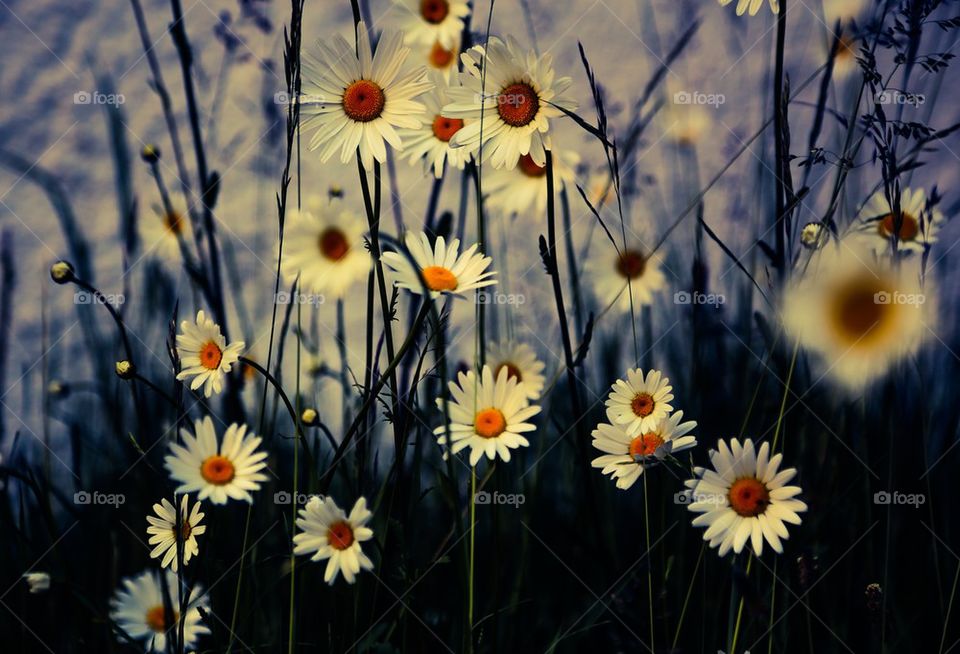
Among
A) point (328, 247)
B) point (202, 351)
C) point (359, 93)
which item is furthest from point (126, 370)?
point (359, 93)

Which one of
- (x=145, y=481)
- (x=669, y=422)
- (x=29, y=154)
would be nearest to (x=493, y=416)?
(x=669, y=422)

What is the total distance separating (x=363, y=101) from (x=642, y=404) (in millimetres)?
443

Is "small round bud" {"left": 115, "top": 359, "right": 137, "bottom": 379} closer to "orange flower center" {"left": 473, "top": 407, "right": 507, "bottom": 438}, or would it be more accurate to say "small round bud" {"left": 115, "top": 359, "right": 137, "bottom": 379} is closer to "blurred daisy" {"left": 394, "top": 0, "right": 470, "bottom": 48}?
"orange flower center" {"left": 473, "top": 407, "right": 507, "bottom": 438}

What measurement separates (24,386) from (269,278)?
1.29ft

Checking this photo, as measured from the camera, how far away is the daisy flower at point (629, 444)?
0.79 meters

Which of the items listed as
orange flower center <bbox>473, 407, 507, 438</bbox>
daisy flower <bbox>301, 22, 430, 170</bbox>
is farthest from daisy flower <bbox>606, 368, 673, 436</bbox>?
daisy flower <bbox>301, 22, 430, 170</bbox>

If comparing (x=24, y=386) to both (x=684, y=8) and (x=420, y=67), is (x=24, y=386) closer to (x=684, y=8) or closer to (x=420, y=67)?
(x=420, y=67)

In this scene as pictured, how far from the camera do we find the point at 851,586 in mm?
1001

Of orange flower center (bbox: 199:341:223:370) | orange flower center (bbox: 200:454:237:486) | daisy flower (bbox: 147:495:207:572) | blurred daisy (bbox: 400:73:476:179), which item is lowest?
daisy flower (bbox: 147:495:207:572)

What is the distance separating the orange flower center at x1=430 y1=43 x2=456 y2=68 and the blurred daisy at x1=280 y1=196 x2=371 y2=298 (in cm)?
22

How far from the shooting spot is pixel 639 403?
2.79 feet

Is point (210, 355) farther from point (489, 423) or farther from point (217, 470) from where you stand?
point (489, 423)

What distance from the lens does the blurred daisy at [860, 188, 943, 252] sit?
1.03 meters

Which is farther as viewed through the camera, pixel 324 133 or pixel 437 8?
pixel 437 8
